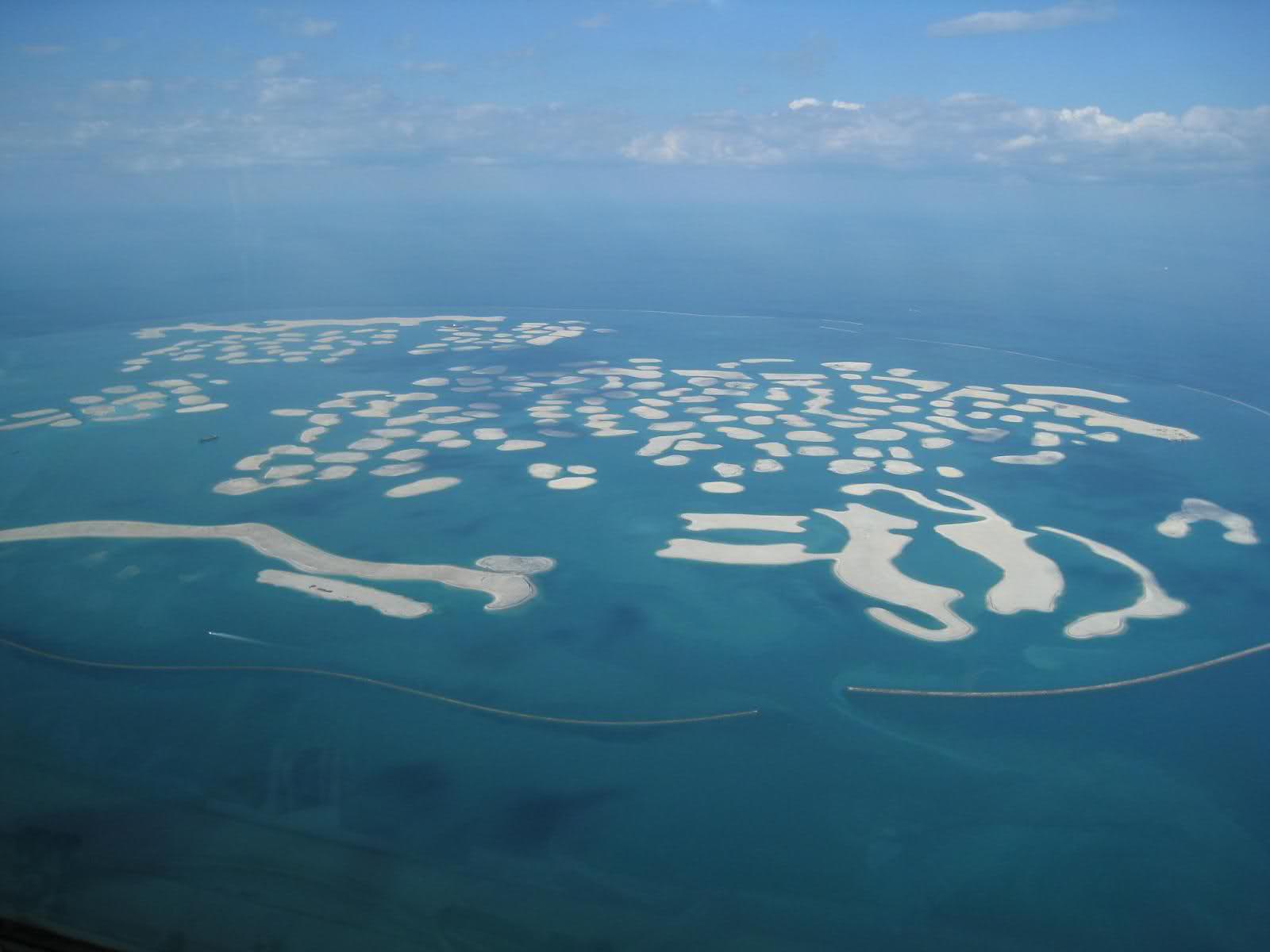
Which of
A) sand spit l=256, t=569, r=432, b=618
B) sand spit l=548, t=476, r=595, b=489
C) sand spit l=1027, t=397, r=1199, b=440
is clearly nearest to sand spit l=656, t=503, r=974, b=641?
sand spit l=548, t=476, r=595, b=489

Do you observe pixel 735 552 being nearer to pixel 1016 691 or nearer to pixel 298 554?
pixel 1016 691

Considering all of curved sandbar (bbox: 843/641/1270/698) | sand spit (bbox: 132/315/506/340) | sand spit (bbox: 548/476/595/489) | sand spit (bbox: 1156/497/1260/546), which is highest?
sand spit (bbox: 132/315/506/340)

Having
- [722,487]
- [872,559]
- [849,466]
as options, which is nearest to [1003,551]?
[872,559]

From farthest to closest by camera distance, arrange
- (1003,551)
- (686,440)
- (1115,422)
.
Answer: (1115,422), (686,440), (1003,551)

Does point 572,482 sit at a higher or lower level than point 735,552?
higher

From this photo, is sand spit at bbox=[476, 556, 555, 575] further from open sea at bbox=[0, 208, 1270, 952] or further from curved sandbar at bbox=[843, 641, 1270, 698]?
curved sandbar at bbox=[843, 641, 1270, 698]

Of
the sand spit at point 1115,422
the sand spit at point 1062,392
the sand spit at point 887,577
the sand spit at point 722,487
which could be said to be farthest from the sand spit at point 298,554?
the sand spit at point 1062,392
